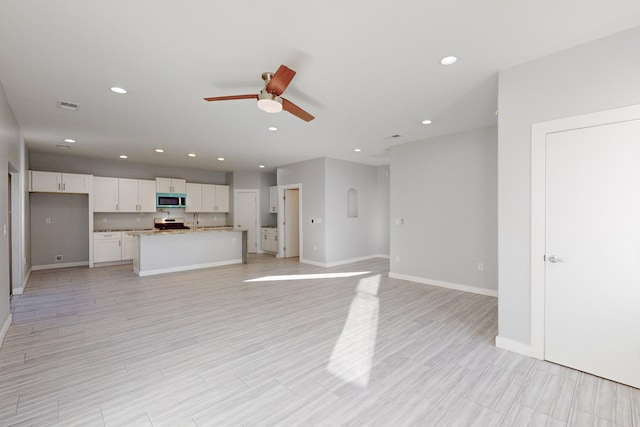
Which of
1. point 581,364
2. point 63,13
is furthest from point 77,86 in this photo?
point 581,364

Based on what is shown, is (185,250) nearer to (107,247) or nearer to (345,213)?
(107,247)

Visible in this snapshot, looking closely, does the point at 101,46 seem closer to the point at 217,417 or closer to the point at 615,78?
the point at 217,417

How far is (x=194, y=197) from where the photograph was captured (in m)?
8.56

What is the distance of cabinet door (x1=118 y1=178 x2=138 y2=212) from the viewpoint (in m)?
7.32

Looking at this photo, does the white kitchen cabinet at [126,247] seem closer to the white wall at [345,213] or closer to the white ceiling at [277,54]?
the white ceiling at [277,54]

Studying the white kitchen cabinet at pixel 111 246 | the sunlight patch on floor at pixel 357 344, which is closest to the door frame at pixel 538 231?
the sunlight patch on floor at pixel 357 344

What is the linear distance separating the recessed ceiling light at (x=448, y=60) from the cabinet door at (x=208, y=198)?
776 cm

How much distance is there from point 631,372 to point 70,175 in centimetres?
947

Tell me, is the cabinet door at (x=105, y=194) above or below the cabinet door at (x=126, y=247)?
above

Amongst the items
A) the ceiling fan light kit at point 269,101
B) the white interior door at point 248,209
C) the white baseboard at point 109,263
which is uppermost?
the ceiling fan light kit at point 269,101

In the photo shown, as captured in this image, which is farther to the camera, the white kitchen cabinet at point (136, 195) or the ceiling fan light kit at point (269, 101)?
the white kitchen cabinet at point (136, 195)

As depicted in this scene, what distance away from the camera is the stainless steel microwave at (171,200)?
788 centimetres

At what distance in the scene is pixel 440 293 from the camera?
4.62 meters

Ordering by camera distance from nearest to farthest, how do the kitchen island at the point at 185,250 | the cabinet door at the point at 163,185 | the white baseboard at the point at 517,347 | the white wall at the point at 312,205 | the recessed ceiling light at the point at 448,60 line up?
the recessed ceiling light at the point at 448,60
the white baseboard at the point at 517,347
the kitchen island at the point at 185,250
the white wall at the point at 312,205
the cabinet door at the point at 163,185
